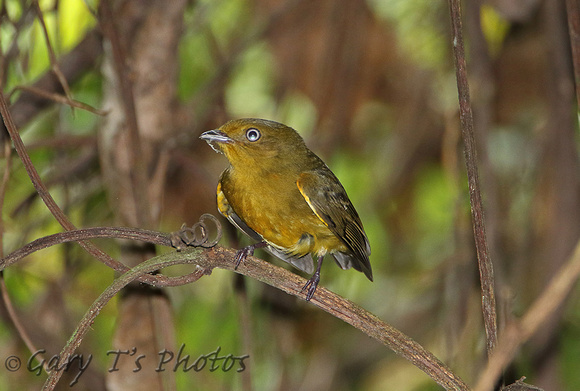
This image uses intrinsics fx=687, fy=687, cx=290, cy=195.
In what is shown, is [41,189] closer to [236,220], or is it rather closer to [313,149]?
[236,220]

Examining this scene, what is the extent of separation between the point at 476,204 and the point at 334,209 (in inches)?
54.0

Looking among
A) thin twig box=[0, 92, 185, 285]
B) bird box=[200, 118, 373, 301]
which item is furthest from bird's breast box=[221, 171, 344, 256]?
thin twig box=[0, 92, 185, 285]

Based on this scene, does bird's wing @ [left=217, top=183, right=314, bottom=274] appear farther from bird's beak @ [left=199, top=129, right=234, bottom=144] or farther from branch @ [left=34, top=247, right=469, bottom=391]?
branch @ [left=34, top=247, right=469, bottom=391]

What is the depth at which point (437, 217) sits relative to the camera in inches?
218

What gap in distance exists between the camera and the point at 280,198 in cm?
325

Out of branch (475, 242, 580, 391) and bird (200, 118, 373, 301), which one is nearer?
branch (475, 242, 580, 391)

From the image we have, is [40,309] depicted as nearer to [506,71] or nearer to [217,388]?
[217,388]

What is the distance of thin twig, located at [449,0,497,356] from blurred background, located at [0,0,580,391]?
46.4 inches

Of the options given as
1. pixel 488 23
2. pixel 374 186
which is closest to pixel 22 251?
pixel 374 186

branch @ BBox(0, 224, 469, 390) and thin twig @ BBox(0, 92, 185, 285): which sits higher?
thin twig @ BBox(0, 92, 185, 285)

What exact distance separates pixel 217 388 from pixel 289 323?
639mm

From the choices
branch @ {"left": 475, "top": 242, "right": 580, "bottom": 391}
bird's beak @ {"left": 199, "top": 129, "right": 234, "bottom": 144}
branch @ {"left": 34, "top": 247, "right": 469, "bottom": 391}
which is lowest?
branch @ {"left": 475, "top": 242, "right": 580, "bottom": 391}

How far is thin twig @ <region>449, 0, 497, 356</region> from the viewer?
1930mm

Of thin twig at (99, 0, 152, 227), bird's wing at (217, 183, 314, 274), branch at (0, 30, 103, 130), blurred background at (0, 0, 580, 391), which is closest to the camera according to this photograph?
thin twig at (99, 0, 152, 227)
